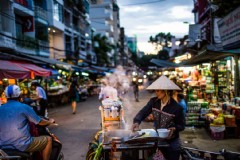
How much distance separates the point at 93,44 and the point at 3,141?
5016cm

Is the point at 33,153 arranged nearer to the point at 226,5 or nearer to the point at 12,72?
the point at 12,72

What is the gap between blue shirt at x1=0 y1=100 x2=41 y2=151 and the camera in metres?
4.55

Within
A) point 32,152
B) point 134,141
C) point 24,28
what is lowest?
point 32,152

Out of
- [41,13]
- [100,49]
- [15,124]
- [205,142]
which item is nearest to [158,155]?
[15,124]

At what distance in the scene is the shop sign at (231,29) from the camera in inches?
318

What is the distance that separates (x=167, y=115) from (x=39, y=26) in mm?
25238

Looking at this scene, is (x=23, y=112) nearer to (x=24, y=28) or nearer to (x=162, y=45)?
(x=24, y=28)

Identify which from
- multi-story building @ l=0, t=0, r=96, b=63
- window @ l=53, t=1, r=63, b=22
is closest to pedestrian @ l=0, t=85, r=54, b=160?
multi-story building @ l=0, t=0, r=96, b=63

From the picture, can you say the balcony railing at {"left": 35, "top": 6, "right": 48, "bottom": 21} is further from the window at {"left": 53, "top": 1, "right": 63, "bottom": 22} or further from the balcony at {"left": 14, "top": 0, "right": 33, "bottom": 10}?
the window at {"left": 53, "top": 1, "right": 63, "bottom": 22}

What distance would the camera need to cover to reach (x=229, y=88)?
14477 millimetres

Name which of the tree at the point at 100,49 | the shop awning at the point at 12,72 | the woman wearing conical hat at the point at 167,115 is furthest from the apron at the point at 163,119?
the tree at the point at 100,49

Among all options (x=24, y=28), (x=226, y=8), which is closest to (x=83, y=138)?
(x=226, y=8)

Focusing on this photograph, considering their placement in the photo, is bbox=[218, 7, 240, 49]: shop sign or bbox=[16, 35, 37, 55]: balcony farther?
bbox=[16, 35, 37, 55]: balcony

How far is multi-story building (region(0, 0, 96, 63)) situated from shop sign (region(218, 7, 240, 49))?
34.0ft
